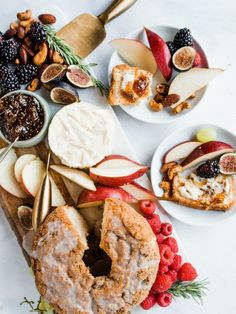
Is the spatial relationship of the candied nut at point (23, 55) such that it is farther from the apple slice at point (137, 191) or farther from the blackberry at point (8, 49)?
the apple slice at point (137, 191)

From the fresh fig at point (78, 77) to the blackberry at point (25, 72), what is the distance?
0.23 m

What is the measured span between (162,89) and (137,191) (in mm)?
698

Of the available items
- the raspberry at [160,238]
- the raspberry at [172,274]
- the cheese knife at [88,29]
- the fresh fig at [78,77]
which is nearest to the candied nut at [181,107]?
the fresh fig at [78,77]

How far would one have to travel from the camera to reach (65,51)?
3.53m

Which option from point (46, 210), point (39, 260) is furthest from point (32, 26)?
point (39, 260)

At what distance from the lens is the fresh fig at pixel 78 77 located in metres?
3.51

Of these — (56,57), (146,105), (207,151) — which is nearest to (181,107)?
(146,105)

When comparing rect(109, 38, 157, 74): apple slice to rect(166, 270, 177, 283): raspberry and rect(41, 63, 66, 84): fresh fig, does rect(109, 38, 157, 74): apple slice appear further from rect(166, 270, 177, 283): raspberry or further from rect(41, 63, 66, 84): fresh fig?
rect(166, 270, 177, 283): raspberry

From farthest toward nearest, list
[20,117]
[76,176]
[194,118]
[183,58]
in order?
1. [194,118]
2. [183,58]
3. [76,176]
4. [20,117]

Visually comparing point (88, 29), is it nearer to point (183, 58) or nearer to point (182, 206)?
point (183, 58)

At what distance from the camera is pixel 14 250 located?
3689 mm

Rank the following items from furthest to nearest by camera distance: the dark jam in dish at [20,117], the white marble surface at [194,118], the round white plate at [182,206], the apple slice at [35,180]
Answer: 1. the white marble surface at [194,118]
2. the round white plate at [182,206]
3. the apple slice at [35,180]
4. the dark jam in dish at [20,117]

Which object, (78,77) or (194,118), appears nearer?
(78,77)

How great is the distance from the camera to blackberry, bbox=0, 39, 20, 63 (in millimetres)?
3488
